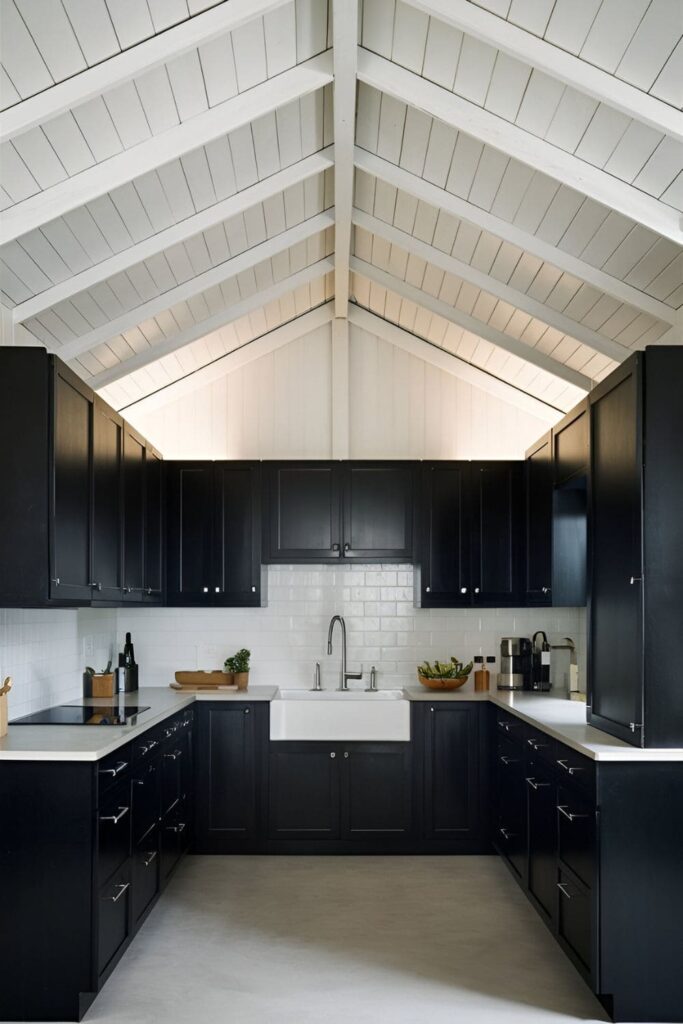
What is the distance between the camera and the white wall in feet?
15.5

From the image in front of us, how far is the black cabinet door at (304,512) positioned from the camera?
6590 millimetres

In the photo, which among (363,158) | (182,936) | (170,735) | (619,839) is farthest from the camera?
(170,735)

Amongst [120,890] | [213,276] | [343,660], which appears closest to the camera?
[120,890]

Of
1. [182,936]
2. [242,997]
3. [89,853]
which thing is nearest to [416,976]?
[242,997]

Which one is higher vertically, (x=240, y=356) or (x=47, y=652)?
(x=240, y=356)

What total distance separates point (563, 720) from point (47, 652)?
268 centimetres

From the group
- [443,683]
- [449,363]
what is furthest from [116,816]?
[449,363]

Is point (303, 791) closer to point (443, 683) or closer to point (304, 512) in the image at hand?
point (443, 683)

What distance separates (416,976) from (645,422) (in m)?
2.45

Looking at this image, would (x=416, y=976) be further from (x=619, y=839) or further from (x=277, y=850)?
(x=277, y=850)

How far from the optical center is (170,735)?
17.4ft

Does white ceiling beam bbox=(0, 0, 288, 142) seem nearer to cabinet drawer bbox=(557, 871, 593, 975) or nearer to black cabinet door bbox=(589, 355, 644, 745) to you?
black cabinet door bbox=(589, 355, 644, 745)

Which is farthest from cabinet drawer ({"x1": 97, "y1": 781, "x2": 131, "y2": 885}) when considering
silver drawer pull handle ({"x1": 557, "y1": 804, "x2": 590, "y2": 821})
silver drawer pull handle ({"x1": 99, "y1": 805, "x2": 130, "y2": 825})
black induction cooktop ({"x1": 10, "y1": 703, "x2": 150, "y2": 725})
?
silver drawer pull handle ({"x1": 557, "y1": 804, "x2": 590, "y2": 821})

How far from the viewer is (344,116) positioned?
4387mm
